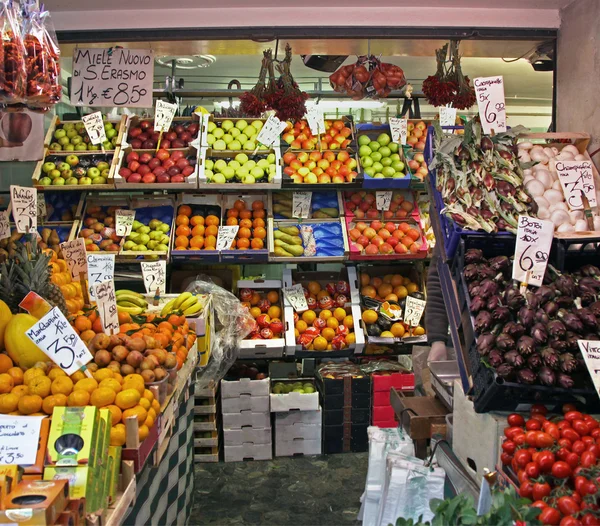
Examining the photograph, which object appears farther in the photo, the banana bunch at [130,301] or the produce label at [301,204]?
the produce label at [301,204]

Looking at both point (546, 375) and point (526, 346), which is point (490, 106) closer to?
point (526, 346)

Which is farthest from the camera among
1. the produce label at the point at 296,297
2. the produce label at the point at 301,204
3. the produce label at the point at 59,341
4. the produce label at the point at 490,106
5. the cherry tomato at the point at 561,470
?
the produce label at the point at 301,204

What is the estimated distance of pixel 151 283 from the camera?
4926 mm

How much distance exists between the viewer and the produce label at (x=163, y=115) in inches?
223

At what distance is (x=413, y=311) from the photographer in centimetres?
571

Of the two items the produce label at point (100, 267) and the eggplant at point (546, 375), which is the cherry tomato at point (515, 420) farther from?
the produce label at point (100, 267)

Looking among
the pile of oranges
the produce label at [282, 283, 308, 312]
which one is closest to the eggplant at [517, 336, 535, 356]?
the produce label at [282, 283, 308, 312]

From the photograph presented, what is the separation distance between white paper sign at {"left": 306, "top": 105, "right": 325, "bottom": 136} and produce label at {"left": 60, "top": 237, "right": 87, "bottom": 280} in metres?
2.89

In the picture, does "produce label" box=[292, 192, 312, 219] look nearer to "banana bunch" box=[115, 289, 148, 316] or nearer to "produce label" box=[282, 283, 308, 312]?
"produce label" box=[282, 283, 308, 312]

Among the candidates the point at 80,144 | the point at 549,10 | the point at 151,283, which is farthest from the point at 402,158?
the point at 80,144

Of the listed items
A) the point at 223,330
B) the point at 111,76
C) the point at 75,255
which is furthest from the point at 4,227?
the point at 223,330

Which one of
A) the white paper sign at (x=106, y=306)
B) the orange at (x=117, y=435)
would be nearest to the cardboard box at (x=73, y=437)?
the orange at (x=117, y=435)

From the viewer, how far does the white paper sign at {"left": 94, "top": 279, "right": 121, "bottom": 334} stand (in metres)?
2.88

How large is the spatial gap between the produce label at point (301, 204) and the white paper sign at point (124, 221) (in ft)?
4.90
